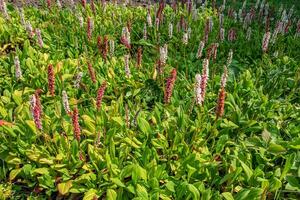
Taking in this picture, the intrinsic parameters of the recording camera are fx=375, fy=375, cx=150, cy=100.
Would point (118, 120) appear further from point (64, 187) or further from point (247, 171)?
point (247, 171)

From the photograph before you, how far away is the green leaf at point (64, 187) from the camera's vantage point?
3.39 metres

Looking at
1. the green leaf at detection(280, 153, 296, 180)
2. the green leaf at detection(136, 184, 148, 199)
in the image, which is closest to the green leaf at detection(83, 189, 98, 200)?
the green leaf at detection(136, 184, 148, 199)

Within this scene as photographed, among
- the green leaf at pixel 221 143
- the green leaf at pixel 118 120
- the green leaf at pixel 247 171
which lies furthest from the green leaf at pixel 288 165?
the green leaf at pixel 118 120

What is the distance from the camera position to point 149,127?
12.9 feet

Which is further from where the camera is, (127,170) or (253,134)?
(253,134)

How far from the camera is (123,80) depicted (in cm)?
499

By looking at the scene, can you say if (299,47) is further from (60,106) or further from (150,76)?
(60,106)

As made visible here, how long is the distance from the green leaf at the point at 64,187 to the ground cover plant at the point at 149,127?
0.5 inches

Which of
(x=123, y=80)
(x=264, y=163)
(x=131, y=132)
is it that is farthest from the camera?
(x=123, y=80)

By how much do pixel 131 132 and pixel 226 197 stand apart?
1.22 metres

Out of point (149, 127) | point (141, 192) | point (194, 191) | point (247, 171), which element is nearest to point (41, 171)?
point (141, 192)

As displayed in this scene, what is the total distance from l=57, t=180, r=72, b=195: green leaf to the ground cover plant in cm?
1

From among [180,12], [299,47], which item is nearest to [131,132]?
[299,47]

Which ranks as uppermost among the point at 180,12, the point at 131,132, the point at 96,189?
the point at 180,12
